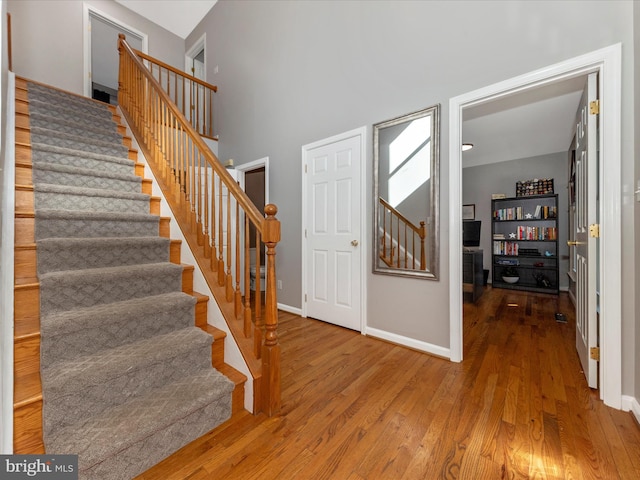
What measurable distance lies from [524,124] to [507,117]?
0.45 metres

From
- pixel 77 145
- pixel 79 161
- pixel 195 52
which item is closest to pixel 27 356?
pixel 79 161

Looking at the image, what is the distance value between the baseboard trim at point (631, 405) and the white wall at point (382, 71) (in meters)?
0.07

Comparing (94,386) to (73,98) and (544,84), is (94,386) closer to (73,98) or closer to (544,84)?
(544,84)

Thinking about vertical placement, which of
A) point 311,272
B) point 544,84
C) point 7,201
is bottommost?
point 311,272

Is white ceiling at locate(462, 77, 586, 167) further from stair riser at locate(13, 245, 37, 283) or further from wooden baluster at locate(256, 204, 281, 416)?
stair riser at locate(13, 245, 37, 283)

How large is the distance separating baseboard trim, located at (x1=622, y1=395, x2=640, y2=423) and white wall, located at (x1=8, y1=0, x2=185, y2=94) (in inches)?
272

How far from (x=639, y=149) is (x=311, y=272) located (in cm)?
268

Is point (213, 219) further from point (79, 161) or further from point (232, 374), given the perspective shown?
point (79, 161)

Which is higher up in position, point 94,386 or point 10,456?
point 94,386

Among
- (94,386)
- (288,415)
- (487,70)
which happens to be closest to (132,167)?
(94,386)

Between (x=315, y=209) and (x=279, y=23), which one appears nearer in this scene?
(x=315, y=209)

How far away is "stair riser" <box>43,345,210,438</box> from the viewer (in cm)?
115

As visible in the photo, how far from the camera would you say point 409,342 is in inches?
96.7

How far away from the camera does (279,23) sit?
354cm
